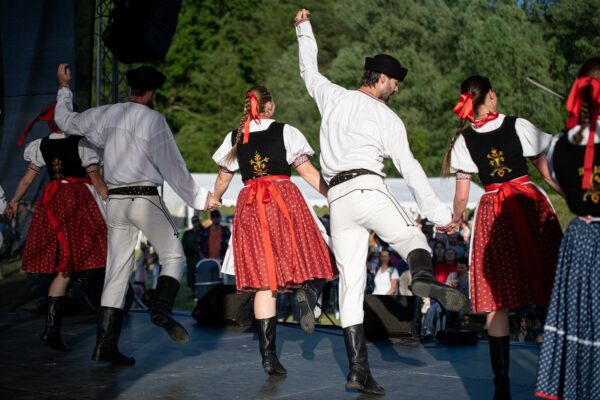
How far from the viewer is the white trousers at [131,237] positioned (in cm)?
536

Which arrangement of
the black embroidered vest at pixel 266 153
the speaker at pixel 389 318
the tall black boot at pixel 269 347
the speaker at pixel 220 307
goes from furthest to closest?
the speaker at pixel 220 307, the speaker at pixel 389 318, the black embroidered vest at pixel 266 153, the tall black boot at pixel 269 347

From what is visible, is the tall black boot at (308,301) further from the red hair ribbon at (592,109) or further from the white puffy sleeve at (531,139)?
the red hair ribbon at (592,109)

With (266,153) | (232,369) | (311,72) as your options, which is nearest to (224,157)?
(266,153)

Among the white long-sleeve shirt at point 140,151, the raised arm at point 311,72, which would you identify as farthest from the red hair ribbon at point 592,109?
the white long-sleeve shirt at point 140,151

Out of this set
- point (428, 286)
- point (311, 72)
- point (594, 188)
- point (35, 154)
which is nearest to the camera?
point (594, 188)

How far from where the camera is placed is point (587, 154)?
3.45m

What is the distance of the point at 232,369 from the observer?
5379 millimetres

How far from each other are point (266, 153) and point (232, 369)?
122 cm

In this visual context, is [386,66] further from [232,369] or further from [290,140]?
[232,369]

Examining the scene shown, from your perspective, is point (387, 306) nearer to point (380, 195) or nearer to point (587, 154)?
point (380, 195)

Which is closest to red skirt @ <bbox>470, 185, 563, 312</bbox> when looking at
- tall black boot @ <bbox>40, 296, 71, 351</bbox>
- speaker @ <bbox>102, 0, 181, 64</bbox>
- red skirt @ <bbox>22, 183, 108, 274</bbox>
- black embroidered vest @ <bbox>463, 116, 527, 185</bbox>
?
black embroidered vest @ <bbox>463, 116, 527, 185</bbox>

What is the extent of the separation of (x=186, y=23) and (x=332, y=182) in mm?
36338

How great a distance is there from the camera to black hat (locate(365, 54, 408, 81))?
15.3ft

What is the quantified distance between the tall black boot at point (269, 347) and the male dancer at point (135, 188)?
0.52 m
